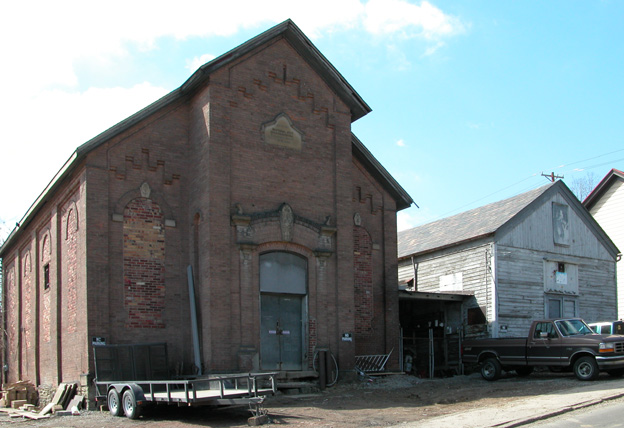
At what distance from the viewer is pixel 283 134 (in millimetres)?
20734

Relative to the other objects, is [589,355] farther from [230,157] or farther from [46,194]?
[46,194]

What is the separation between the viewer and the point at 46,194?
22.5 meters

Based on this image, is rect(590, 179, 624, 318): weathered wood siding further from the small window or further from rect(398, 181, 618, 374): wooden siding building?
the small window

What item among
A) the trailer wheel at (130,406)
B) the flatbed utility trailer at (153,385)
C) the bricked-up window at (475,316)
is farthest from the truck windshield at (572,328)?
the trailer wheel at (130,406)

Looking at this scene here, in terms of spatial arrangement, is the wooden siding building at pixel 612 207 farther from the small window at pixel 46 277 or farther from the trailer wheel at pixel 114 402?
the trailer wheel at pixel 114 402

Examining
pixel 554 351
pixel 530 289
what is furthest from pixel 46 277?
pixel 530 289

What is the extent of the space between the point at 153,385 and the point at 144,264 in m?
4.92

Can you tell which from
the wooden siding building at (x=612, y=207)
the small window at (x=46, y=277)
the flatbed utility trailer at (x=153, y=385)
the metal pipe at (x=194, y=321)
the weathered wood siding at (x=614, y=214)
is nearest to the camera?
the flatbed utility trailer at (x=153, y=385)

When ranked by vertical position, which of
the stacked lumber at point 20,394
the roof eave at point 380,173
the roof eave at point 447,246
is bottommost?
the stacked lumber at point 20,394

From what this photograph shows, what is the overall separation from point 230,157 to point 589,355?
11484mm

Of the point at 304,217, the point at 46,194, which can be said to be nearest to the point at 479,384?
the point at 304,217

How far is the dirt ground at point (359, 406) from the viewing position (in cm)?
1438

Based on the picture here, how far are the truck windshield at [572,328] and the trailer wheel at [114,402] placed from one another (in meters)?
12.7

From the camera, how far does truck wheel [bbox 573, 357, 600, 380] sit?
62.7ft
